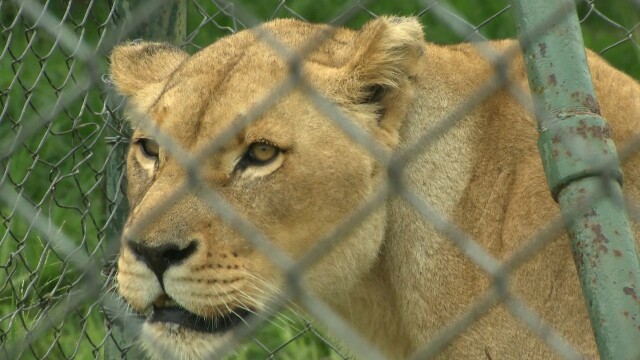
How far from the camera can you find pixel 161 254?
2863mm

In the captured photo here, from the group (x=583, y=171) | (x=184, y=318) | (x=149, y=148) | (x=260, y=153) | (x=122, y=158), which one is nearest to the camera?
(x=583, y=171)

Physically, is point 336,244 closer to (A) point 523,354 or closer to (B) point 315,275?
(B) point 315,275

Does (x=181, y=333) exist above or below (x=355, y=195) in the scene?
below

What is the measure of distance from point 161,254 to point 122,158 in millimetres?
1433

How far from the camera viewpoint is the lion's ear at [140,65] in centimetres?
367

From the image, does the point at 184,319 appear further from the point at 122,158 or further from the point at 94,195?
the point at 94,195

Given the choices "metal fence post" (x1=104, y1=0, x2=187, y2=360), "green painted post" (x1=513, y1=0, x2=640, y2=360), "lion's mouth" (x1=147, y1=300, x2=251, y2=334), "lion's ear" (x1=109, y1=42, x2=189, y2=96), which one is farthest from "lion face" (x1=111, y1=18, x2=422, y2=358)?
"green painted post" (x1=513, y1=0, x2=640, y2=360)

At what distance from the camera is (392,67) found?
125 inches

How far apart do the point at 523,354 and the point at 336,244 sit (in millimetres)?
581

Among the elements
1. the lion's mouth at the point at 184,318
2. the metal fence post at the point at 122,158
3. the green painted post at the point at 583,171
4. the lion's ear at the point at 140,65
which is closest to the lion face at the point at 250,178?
the lion's mouth at the point at 184,318

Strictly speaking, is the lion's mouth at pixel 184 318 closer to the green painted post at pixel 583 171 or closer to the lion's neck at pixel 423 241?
the lion's neck at pixel 423 241

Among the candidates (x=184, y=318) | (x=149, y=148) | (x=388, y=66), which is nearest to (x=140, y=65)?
(x=149, y=148)

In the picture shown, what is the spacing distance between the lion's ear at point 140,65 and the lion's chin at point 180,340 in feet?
3.11

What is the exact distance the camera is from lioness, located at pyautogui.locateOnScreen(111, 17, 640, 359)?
2.99 meters
